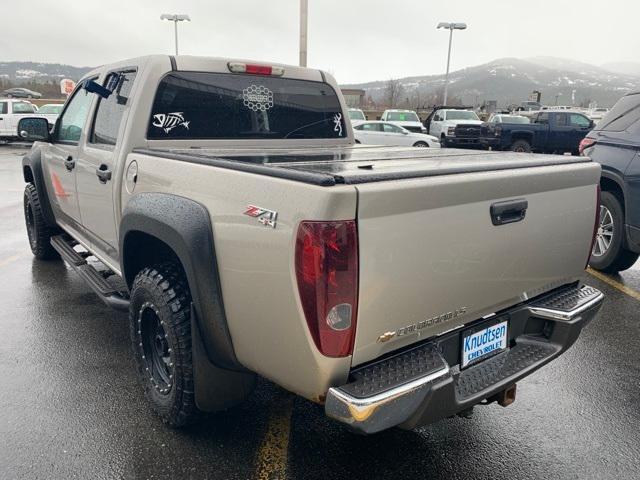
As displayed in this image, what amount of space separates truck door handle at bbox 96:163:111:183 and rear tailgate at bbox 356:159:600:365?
204cm

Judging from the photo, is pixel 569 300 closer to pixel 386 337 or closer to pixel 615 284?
pixel 386 337

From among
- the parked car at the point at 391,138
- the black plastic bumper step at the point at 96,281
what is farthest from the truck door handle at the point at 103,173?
the parked car at the point at 391,138

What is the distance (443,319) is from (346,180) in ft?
2.48

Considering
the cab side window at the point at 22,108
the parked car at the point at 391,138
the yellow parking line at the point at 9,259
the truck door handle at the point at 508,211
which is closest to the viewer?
the truck door handle at the point at 508,211

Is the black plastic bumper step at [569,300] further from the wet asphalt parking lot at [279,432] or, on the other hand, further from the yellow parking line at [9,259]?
the yellow parking line at [9,259]

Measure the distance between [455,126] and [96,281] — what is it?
18245mm

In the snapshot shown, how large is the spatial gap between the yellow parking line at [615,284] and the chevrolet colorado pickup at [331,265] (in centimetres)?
271

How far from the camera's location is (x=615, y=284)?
5465 mm

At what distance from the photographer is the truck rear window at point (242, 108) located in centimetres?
335

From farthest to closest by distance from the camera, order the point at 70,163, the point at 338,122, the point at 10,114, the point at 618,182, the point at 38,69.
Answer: the point at 38,69 < the point at 10,114 < the point at 618,182 < the point at 338,122 < the point at 70,163

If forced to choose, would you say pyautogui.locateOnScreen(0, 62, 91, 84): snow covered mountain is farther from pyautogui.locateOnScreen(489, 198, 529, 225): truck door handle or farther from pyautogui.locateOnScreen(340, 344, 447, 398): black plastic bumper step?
pyautogui.locateOnScreen(340, 344, 447, 398): black plastic bumper step

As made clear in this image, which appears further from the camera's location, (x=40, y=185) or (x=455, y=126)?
(x=455, y=126)

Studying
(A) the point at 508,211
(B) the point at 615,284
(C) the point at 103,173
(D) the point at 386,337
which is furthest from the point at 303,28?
(D) the point at 386,337

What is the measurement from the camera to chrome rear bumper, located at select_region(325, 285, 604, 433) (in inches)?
73.4
